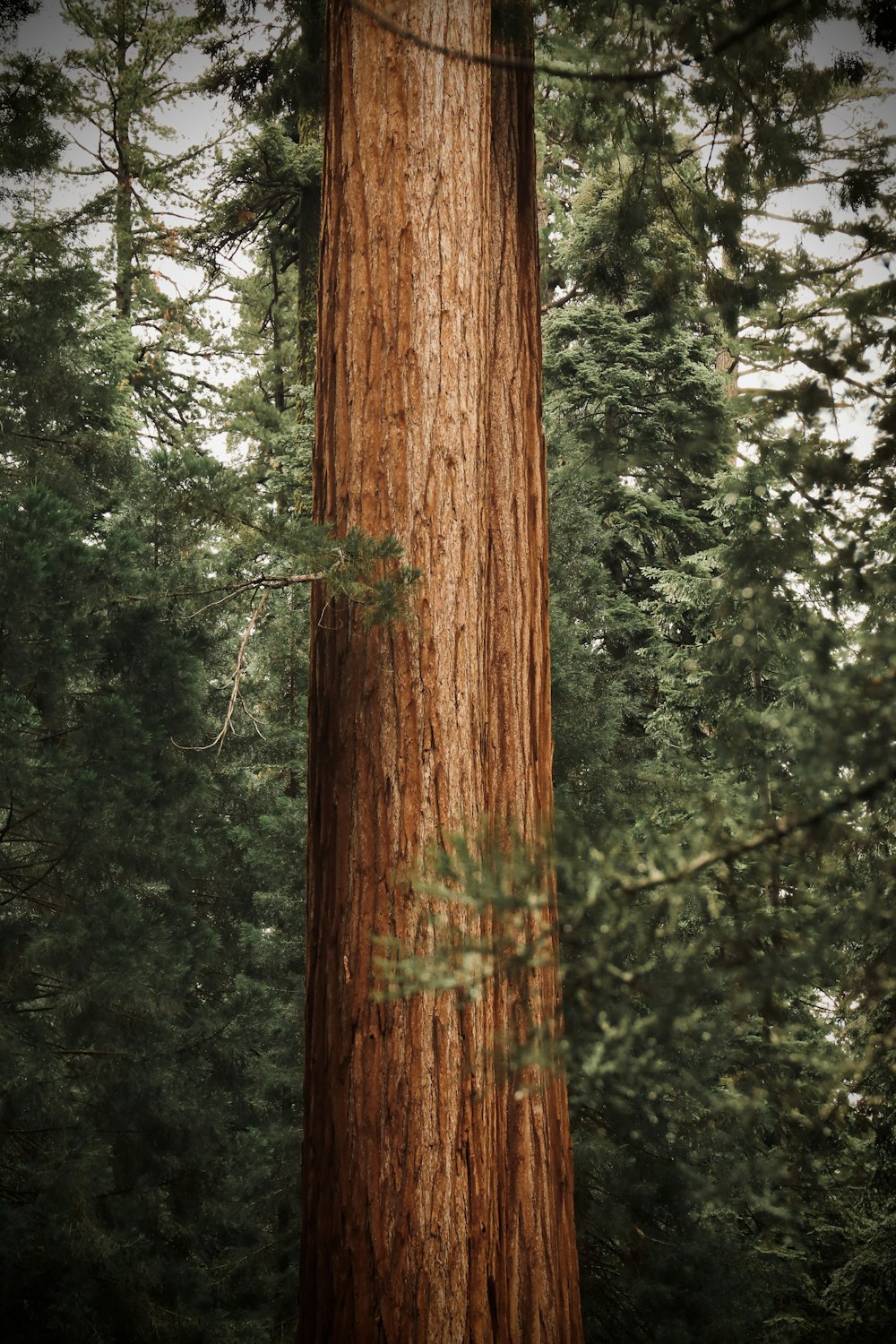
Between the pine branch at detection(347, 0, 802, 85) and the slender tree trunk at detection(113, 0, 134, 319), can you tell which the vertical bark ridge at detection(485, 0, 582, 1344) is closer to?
the pine branch at detection(347, 0, 802, 85)

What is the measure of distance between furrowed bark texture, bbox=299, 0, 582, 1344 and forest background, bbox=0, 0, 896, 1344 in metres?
0.25

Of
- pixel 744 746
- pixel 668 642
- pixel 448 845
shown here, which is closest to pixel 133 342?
pixel 668 642

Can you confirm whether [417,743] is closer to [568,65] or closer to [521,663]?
[521,663]

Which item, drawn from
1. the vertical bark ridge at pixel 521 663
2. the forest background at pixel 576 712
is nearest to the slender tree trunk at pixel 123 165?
the forest background at pixel 576 712

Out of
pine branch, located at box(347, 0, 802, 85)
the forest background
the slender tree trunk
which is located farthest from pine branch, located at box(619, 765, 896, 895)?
the slender tree trunk

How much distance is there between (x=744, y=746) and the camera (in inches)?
84.0

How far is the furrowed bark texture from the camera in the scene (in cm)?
270

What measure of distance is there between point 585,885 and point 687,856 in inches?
9.7

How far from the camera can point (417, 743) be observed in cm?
293

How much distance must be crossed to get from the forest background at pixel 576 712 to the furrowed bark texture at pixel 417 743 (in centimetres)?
25

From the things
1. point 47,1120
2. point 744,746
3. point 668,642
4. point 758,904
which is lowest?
point 47,1120

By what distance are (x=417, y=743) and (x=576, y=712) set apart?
15.7 feet

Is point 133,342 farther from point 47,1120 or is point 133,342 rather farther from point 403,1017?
point 403,1017

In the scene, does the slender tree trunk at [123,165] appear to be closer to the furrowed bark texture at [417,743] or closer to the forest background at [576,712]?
the forest background at [576,712]
